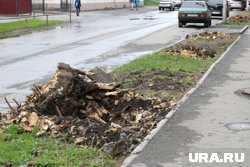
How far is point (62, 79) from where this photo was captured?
927 centimetres

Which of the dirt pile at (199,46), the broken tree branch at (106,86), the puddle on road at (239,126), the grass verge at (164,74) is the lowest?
the puddle on road at (239,126)

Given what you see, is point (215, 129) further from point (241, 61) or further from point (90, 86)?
point (241, 61)

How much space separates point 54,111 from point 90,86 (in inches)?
32.2

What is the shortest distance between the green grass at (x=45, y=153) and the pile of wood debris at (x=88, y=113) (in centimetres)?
28

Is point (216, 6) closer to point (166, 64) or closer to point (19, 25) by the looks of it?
point (19, 25)

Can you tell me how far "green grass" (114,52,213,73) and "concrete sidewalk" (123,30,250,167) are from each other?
1.46 m

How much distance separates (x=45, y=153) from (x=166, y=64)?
8.40 meters

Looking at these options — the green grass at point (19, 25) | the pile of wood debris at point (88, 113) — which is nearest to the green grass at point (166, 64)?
the pile of wood debris at point (88, 113)

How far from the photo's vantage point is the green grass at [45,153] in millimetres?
6629

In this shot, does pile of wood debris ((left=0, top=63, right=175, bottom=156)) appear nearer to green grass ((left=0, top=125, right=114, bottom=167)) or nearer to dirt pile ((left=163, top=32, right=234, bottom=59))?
green grass ((left=0, top=125, right=114, bottom=167))

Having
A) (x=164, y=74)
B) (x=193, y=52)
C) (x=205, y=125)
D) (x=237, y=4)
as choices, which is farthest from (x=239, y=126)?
(x=237, y=4)

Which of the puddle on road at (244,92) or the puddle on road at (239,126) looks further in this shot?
the puddle on road at (244,92)

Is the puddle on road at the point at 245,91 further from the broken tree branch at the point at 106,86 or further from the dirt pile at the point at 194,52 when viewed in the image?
the dirt pile at the point at 194,52

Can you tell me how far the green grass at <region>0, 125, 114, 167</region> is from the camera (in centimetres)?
663
